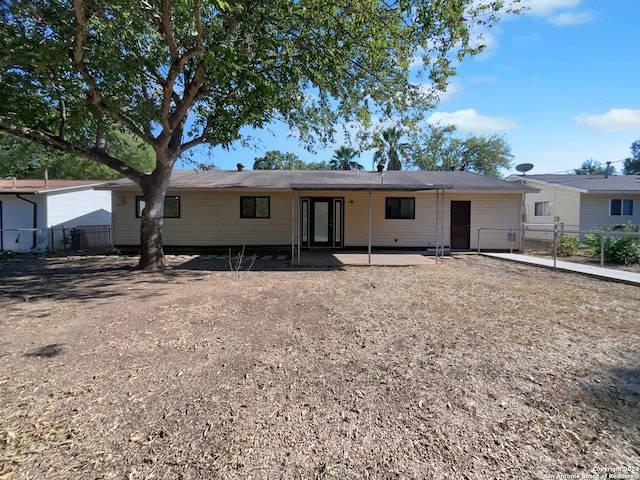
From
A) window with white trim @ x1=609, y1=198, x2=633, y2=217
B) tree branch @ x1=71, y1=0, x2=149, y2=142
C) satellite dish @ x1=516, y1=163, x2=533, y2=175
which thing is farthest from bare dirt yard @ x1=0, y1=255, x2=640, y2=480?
window with white trim @ x1=609, y1=198, x2=633, y2=217

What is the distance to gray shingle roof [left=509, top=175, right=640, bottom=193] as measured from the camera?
16.5 metres

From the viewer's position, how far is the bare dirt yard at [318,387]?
7.02 feet

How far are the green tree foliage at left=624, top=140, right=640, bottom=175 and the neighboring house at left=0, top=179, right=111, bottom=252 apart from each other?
251 ft

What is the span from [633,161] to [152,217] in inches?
3060

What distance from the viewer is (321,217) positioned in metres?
13.9

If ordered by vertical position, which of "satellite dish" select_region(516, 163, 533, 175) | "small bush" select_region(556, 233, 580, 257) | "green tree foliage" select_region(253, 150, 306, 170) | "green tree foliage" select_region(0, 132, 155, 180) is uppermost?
"green tree foliage" select_region(253, 150, 306, 170)

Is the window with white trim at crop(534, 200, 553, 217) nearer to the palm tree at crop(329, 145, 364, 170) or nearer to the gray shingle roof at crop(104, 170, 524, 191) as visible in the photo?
the gray shingle roof at crop(104, 170, 524, 191)

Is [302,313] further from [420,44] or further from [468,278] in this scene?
[420,44]

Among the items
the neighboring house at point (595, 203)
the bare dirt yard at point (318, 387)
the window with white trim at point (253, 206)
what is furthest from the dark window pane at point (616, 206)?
the window with white trim at point (253, 206)

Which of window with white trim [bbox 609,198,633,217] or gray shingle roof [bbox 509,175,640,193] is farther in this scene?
window with white trim [bbox 609,198,633,217]

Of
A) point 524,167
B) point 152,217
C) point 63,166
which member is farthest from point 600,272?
point 63,166

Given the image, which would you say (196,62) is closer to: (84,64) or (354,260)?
(84,64)

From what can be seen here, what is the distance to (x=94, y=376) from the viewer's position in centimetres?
321

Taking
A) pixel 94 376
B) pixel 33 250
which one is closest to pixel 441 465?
pixel 94 376
